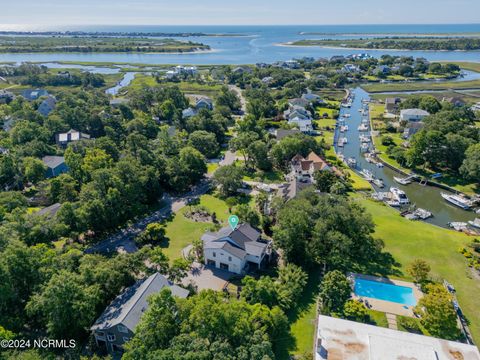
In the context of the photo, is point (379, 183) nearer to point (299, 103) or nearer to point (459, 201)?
point (459, 201)

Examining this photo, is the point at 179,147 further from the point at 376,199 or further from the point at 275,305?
the point at 275,305

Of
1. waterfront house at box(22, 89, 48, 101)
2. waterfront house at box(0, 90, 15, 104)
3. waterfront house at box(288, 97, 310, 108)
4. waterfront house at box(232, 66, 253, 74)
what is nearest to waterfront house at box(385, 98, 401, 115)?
waterfront house at box(288, 97, 310, 108)

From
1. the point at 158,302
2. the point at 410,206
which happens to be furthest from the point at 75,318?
the point at 410,206

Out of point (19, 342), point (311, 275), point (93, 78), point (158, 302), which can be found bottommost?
point (311, 275)

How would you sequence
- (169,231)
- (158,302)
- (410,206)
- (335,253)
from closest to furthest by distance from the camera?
(158,302)
(335,253)
(169,231)
(410,206)

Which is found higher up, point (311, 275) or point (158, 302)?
point (158, 302)

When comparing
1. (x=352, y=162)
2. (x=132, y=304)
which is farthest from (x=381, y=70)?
(x=132, y=304)

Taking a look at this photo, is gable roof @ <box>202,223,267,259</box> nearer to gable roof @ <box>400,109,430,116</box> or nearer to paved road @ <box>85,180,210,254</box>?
paved road @ <box>85,180,210,254</box>

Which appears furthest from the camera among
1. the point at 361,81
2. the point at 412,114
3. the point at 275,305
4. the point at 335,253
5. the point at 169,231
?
the point at 361,81
